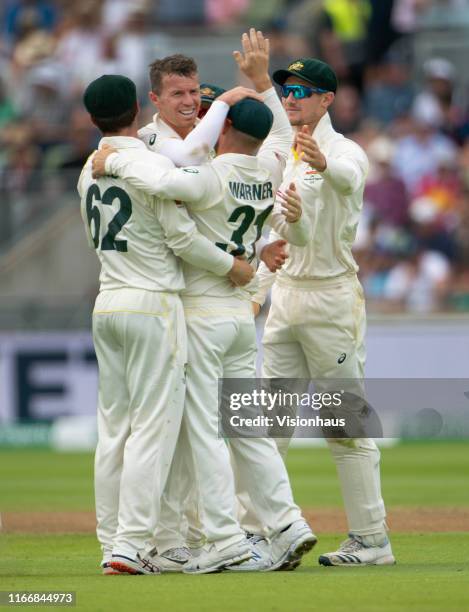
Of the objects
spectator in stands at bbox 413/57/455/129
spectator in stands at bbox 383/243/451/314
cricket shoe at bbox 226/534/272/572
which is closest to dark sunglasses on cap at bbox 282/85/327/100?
cricket shoe at bbox 226/534/272/572

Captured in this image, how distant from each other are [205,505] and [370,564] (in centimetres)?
115

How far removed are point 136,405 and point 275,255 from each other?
115 centimetres

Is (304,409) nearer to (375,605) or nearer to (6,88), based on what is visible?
(375,605)

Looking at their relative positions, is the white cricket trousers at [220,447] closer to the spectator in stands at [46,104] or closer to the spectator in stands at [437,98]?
the spectator in stands at [46,104]

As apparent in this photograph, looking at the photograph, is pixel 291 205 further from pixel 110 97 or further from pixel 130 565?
pixel 130 565

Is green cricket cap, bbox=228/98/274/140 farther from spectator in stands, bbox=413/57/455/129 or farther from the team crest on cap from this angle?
spectator in stands, bbox=413/57/455/129

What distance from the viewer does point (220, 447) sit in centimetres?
766

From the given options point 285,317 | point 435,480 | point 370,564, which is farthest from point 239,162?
point 435,480

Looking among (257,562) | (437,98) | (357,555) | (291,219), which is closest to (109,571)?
(257,562)

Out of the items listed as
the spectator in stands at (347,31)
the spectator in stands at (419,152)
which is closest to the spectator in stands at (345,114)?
the spectator in stands at (347,31)

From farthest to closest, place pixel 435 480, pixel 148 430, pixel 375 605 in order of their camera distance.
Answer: pixel 435 480 < pixel 148 430 < pixel 375 605

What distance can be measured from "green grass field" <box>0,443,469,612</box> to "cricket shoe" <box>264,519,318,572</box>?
0.30 ft

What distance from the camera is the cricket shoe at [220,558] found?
25.0 feet

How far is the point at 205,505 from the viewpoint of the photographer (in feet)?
24.9
